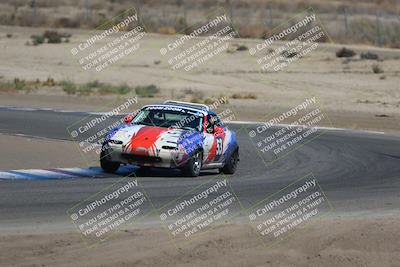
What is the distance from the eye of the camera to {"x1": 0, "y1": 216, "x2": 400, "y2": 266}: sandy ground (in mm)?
11242

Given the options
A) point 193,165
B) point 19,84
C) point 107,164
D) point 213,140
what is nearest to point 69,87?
point 19,84

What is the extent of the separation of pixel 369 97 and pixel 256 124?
983 cm

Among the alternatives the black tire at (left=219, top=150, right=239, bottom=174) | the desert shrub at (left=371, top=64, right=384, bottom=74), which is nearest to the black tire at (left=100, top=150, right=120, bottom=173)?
the black tire at (left=219, top=150, right=239, bottom=174)

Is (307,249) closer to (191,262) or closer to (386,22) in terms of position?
(191,262)

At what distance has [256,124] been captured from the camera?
100 feet

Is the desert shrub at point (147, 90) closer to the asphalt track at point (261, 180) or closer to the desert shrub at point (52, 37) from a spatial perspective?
the asphalt track at point (261, 180)

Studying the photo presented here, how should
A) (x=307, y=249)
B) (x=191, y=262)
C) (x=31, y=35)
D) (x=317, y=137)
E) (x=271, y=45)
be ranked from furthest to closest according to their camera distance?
1. (x=31, y=35)
2. (x=271, y=45)
3. (x=317, y=137)
4. (x=307, y=249)
5. (x=191, y=262)

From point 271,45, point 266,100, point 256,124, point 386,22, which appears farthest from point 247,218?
point 386,22

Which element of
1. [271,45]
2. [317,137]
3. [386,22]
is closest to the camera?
[317,137]

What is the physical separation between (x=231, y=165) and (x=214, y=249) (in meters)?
8.06

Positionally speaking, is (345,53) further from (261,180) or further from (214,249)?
(214,249)

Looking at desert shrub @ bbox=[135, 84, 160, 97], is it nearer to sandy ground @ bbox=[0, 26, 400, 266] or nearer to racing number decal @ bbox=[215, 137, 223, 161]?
sandy ground @ bbox=[0, 26, 400, 266]

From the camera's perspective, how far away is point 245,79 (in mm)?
43188

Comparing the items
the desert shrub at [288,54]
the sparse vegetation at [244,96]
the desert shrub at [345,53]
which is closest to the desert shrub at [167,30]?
the desert shrub at [288,54]
